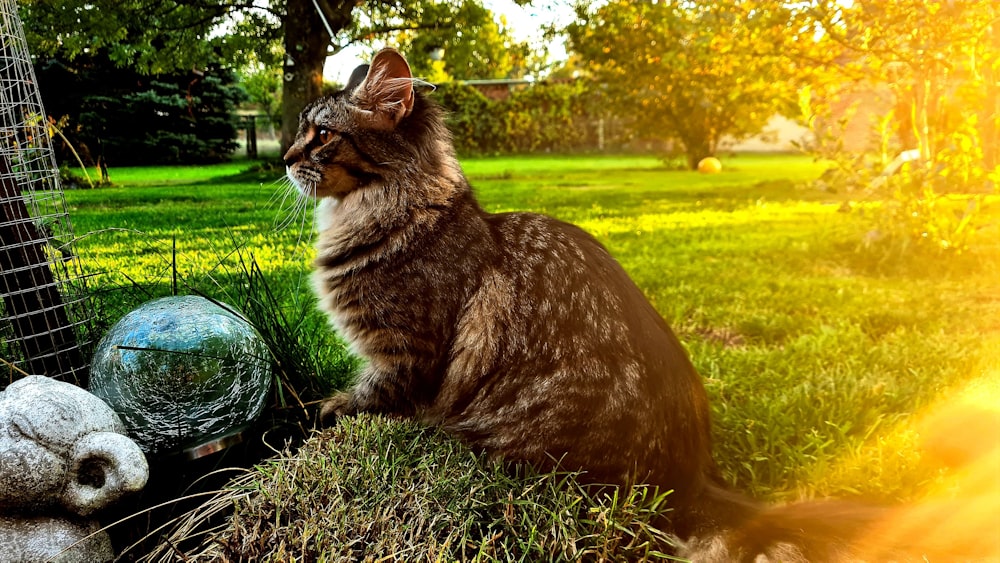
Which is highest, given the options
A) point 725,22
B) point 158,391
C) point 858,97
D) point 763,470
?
point 725,22

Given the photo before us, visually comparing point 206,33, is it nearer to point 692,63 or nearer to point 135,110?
point 135,110

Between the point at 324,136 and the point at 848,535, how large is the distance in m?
1.85

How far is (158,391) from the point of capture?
196cm

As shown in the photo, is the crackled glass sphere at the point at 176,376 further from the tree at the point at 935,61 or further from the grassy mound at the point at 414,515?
the tree at the point at 935,61

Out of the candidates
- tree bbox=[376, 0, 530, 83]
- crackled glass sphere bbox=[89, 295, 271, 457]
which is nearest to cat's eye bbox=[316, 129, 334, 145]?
crackled glass sphere bbox=[89, 295, 271, 457]

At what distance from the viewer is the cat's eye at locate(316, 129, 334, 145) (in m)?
2.10

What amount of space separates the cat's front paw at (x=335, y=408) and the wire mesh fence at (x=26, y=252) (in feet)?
2.72

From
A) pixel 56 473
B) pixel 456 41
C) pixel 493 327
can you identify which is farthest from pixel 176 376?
pixel 456 41

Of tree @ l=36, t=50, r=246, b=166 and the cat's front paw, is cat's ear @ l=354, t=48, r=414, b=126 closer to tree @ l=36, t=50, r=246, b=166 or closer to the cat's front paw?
the cat's front paw

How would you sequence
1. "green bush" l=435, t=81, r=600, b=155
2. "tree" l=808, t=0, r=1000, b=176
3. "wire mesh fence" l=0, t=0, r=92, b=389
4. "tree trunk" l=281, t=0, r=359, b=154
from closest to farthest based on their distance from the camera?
"wire mesh fence" l=0, t=0, r=92, b=389 < "tree trunk" l=281, t=0, r=359, b=154 < "tree" l=808, t=0, r=1000, b=176 < "green bush" l=435, t=81, r=600, b=155

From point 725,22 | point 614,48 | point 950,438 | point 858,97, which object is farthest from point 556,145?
point 950,438

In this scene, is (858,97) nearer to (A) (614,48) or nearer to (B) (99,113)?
(A) (614,48)

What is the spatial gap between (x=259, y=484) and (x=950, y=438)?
2.29 metres

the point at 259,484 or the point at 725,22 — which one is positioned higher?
the point at 725,22
